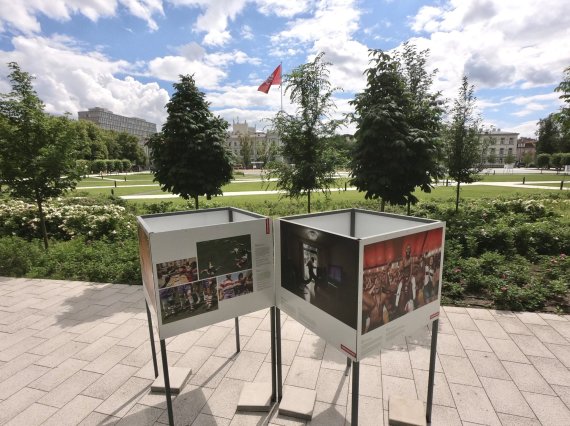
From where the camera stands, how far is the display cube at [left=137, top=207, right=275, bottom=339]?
9.40 feet

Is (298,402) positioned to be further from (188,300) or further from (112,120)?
(112,120)

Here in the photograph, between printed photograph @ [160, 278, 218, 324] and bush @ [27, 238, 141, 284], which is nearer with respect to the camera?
printed photograph @ [160, 278, 218, 324]

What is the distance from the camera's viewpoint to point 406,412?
3.32 metres

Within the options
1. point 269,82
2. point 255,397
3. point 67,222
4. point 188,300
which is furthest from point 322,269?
point 269,82

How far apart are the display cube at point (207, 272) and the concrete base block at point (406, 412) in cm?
175

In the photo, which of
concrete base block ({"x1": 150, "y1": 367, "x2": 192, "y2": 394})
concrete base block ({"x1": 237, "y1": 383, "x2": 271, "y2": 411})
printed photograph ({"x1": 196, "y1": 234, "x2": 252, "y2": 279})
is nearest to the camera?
printed photograph ({"x1": 196, "y1": 234, "x2": 252, "y2": 279})

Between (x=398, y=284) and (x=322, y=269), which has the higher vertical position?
(x=322, y=269)

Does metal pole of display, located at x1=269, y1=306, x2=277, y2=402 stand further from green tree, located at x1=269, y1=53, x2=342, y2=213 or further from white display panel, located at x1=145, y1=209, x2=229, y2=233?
green tree, located at x1=269, y1=53, x2=342, y2=213

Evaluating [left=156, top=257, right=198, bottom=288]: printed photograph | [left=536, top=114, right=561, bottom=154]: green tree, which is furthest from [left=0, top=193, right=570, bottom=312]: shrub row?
[left=536, top=114, right=561, bottom=154]: green tree

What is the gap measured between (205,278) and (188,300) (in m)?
0.26

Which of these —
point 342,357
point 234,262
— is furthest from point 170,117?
point 342,357

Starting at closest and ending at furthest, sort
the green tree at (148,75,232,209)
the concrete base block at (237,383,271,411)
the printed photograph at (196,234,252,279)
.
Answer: the printed photograph at (196,234,252,279) → the concrete base block at (237,383,271,411) → the green tree at (148,75,232,209)

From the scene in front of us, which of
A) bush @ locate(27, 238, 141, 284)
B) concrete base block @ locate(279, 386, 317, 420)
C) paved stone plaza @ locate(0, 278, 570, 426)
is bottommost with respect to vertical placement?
paved stone plaza @ locate(0, 278, 570, 426)

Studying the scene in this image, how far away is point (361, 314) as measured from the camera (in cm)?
249
